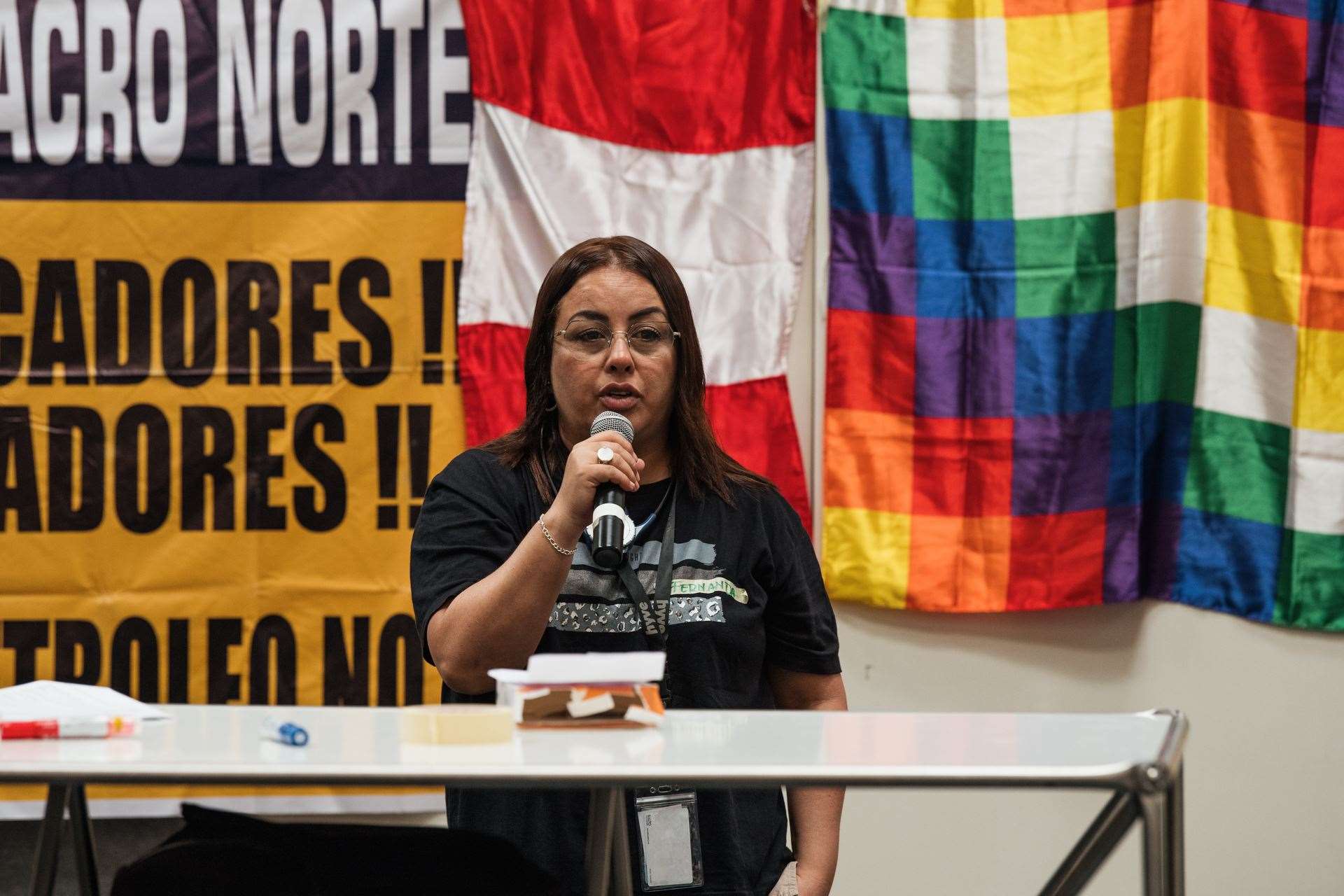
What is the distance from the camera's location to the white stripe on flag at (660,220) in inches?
114

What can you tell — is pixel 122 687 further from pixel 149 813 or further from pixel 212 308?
pixel 212 308

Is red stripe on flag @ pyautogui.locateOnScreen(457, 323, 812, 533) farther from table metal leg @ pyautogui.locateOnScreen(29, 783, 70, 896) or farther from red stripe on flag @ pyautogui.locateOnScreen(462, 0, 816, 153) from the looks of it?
table metal leg @ pyautogui.locateOnScreen(29, 783, 70, 896)

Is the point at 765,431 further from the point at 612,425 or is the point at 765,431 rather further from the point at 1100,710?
the point at 612,425

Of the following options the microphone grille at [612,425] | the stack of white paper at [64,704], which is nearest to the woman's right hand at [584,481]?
the microphone grille at [612,425]

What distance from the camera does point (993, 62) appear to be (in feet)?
9.68

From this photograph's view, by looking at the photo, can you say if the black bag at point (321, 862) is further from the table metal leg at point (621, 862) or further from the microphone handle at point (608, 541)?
the microphone handle at point (608, 541)

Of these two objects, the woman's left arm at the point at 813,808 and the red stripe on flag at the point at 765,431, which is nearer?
the woman's left arm at the point at 813,808

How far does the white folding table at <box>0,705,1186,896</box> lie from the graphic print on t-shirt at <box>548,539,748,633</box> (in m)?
0.27

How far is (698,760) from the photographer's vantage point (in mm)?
1106

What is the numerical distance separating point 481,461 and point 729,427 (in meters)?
1.24

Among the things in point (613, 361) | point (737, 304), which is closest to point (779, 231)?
point (737, 304)

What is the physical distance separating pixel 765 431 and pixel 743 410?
0.07 m

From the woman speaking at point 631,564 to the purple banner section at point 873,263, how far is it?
3.77 feet

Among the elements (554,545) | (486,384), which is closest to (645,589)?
(554,545)
